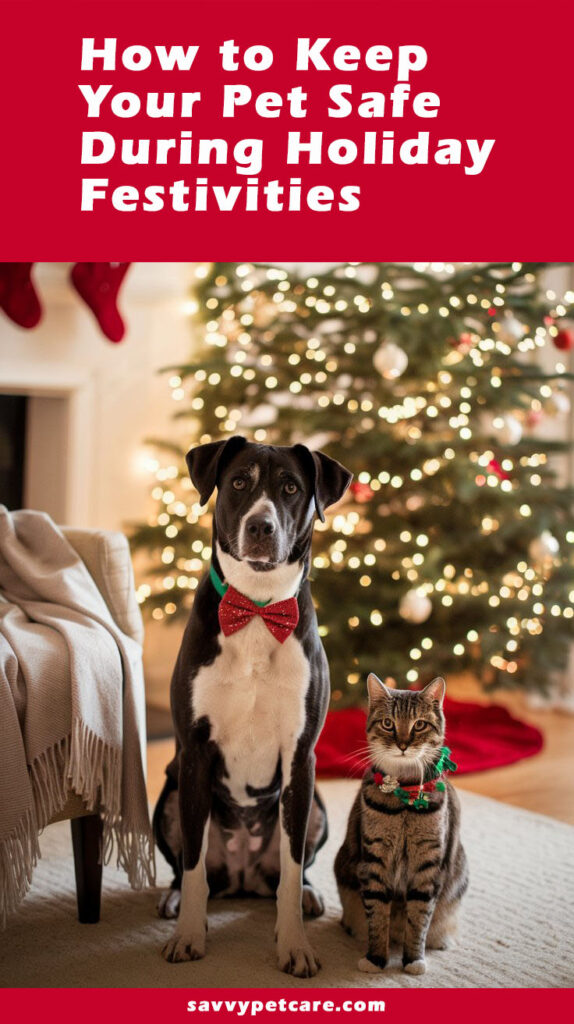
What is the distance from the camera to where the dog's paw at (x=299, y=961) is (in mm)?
1933

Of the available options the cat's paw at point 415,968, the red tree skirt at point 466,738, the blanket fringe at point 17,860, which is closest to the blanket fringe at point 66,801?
the blanket fringe at point 17,860

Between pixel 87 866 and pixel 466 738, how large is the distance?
1977 mm

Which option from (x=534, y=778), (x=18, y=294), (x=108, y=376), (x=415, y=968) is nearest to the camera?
(x=415, y=968)

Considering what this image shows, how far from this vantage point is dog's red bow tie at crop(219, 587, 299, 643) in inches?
77.6

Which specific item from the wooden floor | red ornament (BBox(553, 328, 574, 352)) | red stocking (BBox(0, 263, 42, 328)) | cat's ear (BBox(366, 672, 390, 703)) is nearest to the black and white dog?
cat's ear (BBox(366, 672, 390, 703))

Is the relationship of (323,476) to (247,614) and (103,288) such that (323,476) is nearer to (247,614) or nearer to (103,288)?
(247,614)

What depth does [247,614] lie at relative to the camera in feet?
6.48

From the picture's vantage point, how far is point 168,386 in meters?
4.70

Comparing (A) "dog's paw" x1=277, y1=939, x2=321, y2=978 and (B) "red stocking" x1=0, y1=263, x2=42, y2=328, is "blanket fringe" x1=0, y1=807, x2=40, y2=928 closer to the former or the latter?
(A) "dog's paw" x1=277, y1=939, x2=321, y2=978

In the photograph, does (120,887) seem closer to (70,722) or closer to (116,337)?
(70,722)

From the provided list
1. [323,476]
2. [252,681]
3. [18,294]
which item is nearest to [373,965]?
[252,681]

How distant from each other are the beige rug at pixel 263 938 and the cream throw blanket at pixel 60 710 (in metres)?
0.11
